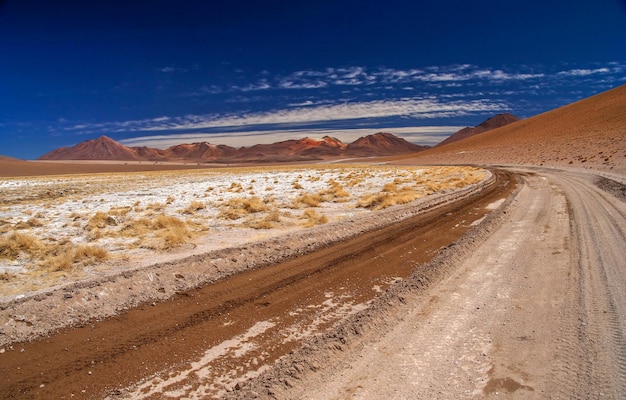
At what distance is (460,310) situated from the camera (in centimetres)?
520

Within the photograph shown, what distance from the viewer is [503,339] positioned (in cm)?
436

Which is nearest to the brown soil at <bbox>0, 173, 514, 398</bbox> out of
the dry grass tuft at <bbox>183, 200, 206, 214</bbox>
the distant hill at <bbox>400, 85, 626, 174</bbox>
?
the dry grass tuft at <bbox>183, 200, 206, 214</bbox>

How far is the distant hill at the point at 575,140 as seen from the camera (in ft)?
157

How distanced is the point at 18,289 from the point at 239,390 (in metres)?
5.84

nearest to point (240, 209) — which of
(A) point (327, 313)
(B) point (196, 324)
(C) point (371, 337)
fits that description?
(B) point (196, 324)

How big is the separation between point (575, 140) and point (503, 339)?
249ft

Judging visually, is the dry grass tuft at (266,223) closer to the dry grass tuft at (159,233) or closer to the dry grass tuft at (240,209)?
the dry grass tuft at (240,209)

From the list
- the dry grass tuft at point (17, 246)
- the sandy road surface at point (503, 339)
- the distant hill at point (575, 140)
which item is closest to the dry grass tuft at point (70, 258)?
the dry grass tuft at point (17, 246)

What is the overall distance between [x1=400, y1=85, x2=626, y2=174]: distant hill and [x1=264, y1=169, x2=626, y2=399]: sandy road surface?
1323 inches

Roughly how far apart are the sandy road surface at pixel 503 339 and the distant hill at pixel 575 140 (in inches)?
1323

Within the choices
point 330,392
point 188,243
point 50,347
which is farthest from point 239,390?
point 188,243

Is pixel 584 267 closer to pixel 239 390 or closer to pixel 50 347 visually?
pixel 239 390

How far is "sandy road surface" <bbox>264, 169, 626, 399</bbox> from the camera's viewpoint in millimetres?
3537

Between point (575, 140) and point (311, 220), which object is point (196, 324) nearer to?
point (311, 220)
